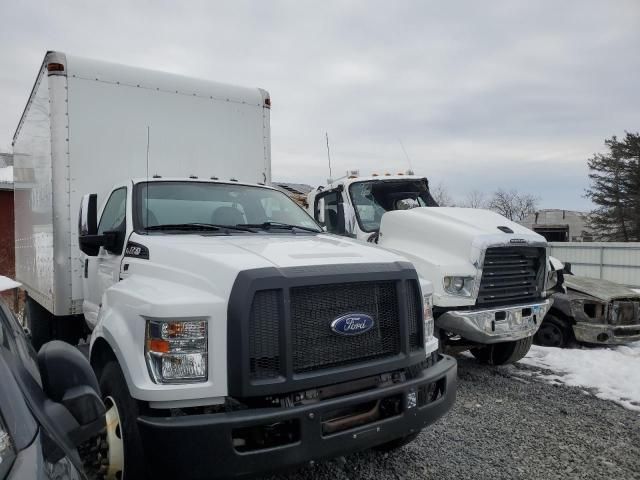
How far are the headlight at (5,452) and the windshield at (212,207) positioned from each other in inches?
90.6

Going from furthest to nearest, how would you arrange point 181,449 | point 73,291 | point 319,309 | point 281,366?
point 73,291
point 319,309
point 281,366
point 181,449

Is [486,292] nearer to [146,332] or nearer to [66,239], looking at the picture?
[146,332]

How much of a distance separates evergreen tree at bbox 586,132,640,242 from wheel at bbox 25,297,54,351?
127ft

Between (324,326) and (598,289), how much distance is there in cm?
619

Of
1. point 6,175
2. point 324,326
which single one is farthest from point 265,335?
point 6,175

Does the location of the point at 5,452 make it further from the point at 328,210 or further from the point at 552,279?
the point at 552,279

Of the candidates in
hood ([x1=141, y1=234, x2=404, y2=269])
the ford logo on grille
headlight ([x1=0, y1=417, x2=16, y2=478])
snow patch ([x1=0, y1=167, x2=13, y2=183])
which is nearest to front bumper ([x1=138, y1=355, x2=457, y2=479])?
the ford logo on grille

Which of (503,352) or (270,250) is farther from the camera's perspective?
(503,352)

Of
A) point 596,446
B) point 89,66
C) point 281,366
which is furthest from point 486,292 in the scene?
point 89,66

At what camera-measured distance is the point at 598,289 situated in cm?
726

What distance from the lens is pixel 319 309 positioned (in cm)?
267

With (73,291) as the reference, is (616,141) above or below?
above

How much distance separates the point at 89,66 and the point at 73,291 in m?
2.36

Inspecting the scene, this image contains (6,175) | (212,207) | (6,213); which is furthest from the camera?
(6,175)
